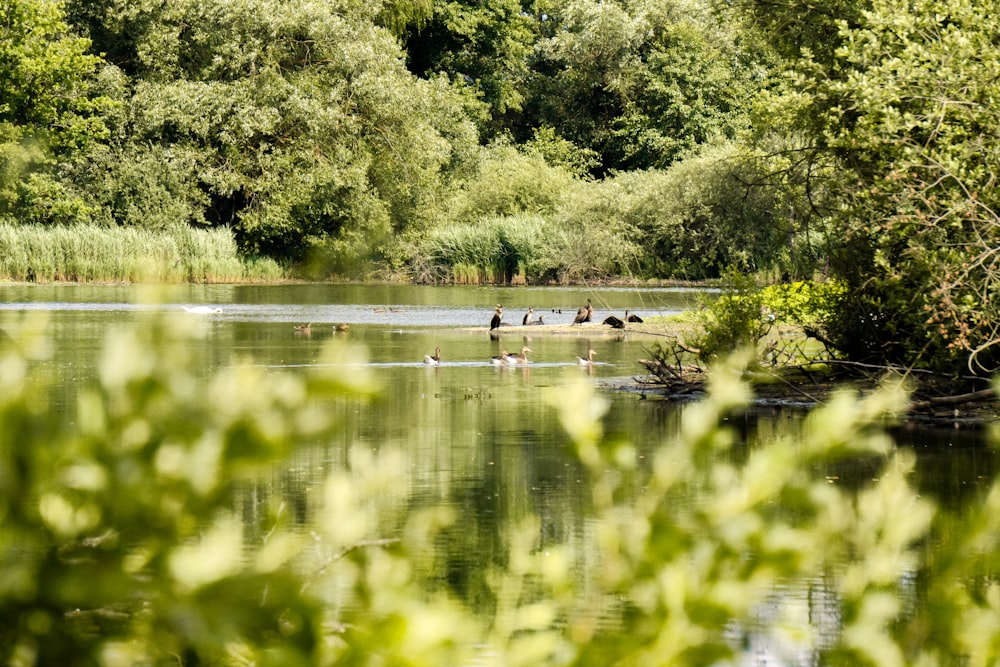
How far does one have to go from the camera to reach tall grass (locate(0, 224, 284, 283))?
149ft

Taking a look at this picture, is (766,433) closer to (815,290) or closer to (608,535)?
(815,290)

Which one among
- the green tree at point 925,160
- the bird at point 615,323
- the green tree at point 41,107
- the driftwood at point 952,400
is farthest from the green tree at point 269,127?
the driftwood at point 952,400

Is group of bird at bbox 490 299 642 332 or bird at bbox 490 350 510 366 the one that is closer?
bird at bbox 490 350 510 366

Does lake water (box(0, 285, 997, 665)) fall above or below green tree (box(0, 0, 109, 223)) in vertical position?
below

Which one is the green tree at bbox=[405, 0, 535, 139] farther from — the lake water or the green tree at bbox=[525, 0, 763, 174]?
the lake water

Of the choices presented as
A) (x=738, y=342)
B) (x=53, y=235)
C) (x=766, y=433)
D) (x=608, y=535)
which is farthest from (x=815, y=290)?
(x=53, y=235)

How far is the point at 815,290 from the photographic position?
1705cm

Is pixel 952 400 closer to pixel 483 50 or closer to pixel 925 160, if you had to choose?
pixel 925 160

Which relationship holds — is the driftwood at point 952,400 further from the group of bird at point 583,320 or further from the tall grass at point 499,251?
the tall grass at point 499,251

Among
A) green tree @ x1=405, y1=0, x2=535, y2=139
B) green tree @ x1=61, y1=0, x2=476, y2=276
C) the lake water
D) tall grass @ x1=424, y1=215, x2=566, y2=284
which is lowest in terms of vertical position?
the lake water

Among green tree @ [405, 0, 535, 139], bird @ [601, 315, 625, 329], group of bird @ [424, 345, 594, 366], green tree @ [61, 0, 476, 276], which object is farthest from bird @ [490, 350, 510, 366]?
green tree @ [405, 0, 535, 139]

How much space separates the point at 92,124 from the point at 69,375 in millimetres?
33586

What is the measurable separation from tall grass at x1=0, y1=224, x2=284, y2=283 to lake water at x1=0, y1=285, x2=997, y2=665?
10019 mm

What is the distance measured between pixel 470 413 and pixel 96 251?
33187 millimetres
